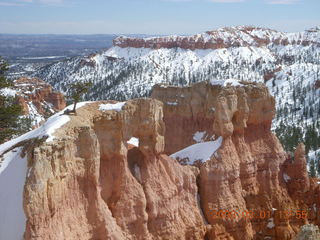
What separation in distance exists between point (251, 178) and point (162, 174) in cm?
778

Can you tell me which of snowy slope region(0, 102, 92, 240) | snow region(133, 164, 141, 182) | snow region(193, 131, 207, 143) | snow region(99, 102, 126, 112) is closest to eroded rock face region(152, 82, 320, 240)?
snow region(193, 131, 207, 143)

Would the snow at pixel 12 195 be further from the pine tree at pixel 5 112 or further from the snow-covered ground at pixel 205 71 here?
the snow-covered ground at pixel 205 71

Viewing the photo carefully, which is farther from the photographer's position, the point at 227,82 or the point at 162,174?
the point at 227,82

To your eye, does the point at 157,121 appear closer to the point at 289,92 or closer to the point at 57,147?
the point at 57,147

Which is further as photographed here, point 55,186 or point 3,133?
point 3,133

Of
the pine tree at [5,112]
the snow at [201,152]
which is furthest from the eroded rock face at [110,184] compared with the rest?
the pine tree at [5,112]

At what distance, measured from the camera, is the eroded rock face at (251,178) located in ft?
78.5

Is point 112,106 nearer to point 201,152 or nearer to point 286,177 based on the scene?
point 201,152

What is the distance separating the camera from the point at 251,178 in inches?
1030

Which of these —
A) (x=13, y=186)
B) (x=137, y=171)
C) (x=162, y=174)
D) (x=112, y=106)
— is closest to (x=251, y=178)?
(x=162, y=174)

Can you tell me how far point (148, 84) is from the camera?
15250 cm

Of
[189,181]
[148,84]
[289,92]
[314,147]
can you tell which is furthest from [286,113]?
[189,181]

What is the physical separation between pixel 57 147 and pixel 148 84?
5426 inches

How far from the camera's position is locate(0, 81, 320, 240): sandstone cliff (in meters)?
15.7
